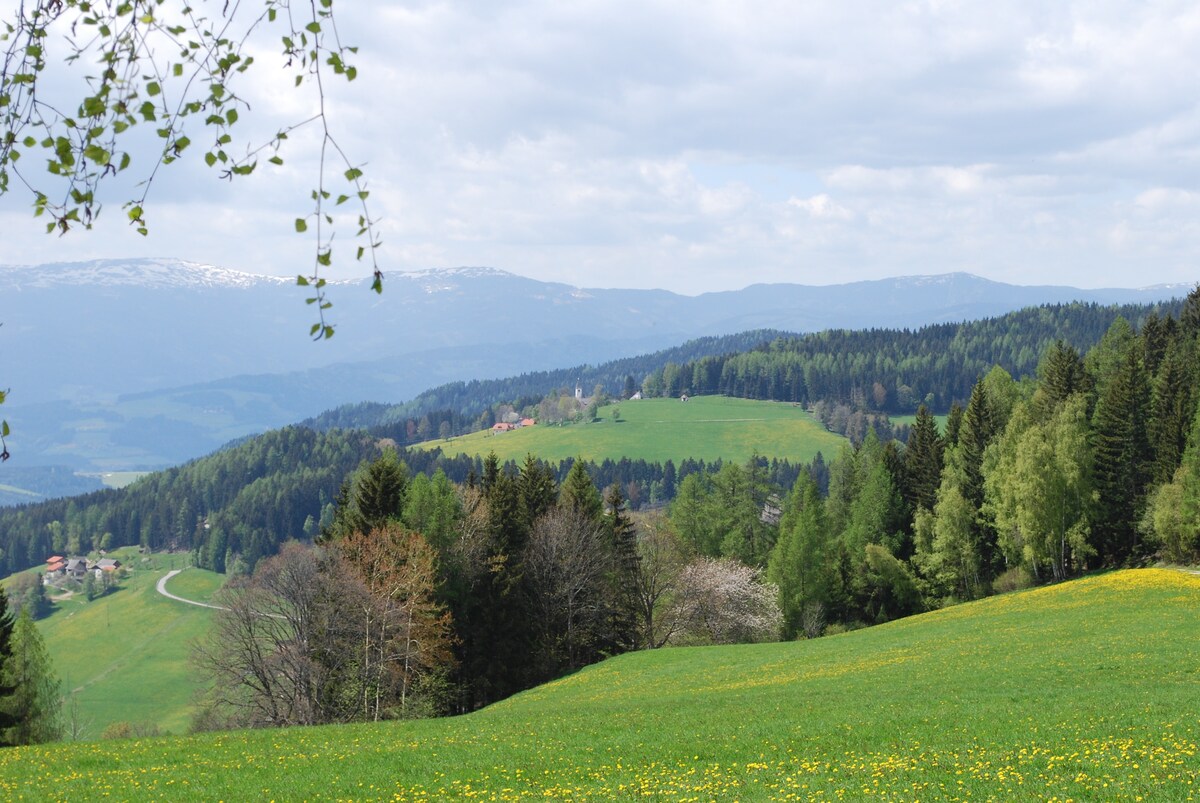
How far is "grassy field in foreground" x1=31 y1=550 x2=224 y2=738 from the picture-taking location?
106 m

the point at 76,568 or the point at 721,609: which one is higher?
the point at 721,609

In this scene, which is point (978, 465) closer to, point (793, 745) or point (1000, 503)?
point (1000, 503)

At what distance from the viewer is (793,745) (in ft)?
60.8

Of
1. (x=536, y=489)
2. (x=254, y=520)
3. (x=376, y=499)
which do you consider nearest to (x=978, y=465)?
(x=536, y=489)

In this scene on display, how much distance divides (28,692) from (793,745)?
48.3m

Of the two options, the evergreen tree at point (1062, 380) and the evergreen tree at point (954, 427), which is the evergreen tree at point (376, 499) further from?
the evergreen tree at point (1062, 380)

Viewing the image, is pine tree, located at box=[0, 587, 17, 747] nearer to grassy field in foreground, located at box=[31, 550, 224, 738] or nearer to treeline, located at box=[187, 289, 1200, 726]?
treeline, located at box=[187, 289, 1200, 726]

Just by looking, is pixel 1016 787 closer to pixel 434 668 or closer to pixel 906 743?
pixel 906 743

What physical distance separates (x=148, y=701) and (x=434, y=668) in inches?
3326

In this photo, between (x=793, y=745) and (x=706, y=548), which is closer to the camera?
(x=793, y=745)

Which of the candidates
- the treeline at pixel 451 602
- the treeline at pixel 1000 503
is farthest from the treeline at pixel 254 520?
the treeline at pixel 451 602

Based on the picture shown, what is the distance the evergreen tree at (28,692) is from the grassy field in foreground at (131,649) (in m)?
39.0

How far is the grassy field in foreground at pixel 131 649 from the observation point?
349 ft

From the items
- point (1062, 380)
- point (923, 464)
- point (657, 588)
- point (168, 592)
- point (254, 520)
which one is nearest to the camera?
point (657, 588)
